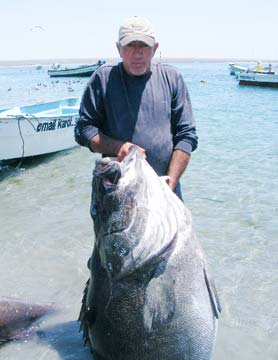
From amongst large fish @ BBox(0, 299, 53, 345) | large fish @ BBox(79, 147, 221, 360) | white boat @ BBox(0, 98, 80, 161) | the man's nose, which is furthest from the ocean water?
the man's nose

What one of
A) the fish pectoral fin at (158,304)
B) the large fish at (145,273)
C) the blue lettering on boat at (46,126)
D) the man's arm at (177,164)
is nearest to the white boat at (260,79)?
the blue lettering on boat at (46,126)

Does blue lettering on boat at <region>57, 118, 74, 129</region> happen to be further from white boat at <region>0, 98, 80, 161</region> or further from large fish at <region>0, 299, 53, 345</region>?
large fish at <region>0, 299, 53, 345</region>

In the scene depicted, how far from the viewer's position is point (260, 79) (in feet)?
155

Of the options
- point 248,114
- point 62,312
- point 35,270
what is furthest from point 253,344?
point 248,114

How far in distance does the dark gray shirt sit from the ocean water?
78.2 inches

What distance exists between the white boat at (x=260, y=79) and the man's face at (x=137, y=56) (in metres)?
44.4

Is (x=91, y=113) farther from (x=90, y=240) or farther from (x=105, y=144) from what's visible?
(x=90, y=240)

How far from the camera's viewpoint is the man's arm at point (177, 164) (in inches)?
143

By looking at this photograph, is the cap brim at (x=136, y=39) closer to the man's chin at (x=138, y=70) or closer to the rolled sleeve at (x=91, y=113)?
the man's chin at (x=138, y=70)

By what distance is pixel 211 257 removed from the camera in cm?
689

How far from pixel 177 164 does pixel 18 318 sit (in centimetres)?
240

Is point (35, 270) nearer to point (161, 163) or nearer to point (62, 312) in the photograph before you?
point (62, 312)

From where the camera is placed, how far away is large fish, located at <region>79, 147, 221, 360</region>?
275 centimetres

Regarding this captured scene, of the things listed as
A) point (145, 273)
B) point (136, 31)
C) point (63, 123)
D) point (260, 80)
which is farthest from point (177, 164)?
point (260, 80)
